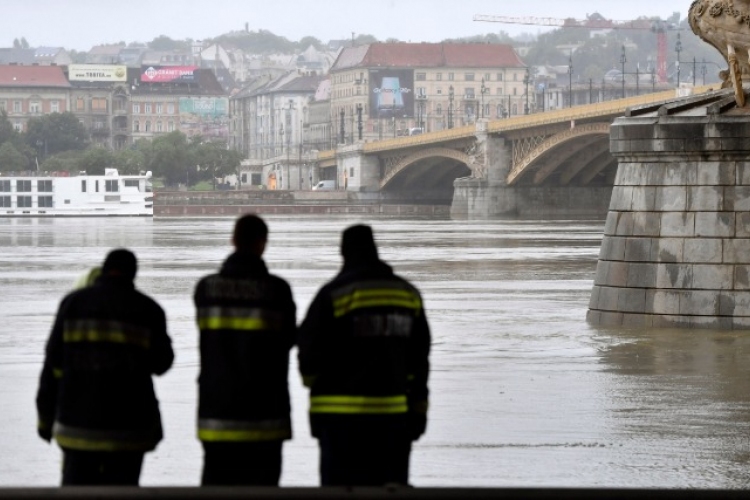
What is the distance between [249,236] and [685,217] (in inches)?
569

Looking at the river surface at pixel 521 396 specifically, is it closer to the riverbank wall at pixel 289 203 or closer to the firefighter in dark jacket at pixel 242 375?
the firefighter in dark jacket at pixel 242 375

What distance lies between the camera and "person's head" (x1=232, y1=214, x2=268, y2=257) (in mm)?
8875

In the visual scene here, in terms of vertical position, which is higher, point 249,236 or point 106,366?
point 249,236

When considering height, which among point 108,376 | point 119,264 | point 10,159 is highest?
point 119,264

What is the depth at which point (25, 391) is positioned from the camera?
57.7ft

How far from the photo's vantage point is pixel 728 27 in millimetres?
24078

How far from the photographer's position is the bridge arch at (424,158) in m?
111

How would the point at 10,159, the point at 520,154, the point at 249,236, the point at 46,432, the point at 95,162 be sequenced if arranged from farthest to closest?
the point at 10,159, the point at 95,162, the point at 520,154, the point at 46,432, the point at 249,236

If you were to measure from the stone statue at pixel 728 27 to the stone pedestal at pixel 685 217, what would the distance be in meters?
1.16

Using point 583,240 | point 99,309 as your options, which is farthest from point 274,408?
point 583,240

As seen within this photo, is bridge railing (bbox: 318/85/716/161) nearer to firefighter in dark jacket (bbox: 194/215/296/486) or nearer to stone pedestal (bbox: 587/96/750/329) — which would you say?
stone pedestal (bbox: 587/96/750/329)

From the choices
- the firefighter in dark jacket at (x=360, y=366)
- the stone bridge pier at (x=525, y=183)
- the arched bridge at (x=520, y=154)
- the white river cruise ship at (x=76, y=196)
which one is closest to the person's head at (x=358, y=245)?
the firefighter in dark jacket at (x=360, y=366)

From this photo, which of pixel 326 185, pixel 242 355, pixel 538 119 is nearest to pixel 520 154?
pixel 538 119

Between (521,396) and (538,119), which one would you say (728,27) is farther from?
(538,119)
